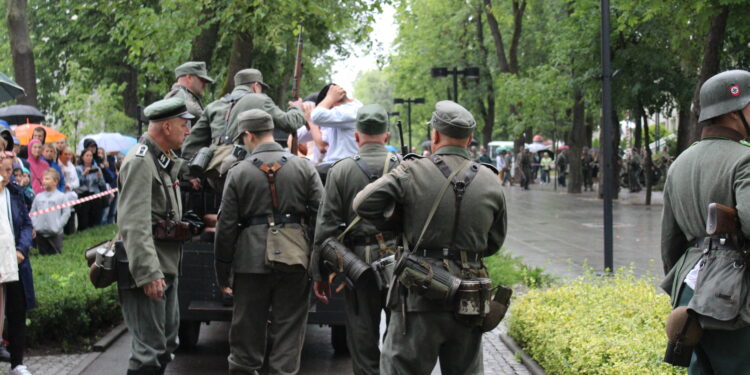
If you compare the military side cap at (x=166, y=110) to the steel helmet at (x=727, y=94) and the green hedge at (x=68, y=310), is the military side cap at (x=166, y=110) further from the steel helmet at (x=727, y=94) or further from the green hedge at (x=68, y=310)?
the green hedge at (x=68, y=310)

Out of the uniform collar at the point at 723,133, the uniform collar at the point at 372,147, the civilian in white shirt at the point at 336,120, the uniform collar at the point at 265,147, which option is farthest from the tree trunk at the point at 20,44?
the uniform collar at the point at 723,133

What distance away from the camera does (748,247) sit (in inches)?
162

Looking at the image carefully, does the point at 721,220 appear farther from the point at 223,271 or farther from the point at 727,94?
the point at 223,271

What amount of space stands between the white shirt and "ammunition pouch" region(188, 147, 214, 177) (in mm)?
942

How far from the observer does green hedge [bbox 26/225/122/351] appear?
855cm

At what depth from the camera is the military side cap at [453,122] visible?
4.90 meters

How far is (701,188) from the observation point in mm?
4242

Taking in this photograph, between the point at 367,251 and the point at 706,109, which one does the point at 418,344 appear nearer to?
the point at 367,251

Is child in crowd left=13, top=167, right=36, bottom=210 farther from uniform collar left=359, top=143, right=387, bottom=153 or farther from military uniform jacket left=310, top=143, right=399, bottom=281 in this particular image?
uniform collar left=359, top=143, right=387, bottom=153

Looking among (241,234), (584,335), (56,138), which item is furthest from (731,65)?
(241,234)

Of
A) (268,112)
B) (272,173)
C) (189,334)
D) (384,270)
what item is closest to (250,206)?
(272,173)

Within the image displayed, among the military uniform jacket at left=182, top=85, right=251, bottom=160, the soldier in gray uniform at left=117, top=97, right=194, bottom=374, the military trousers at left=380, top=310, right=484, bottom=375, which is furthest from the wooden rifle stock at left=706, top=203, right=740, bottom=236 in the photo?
the military uniform jacket at left=182, top=85, right=251, bottom=160

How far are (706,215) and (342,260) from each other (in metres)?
2.35

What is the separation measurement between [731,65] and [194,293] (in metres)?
18.4
